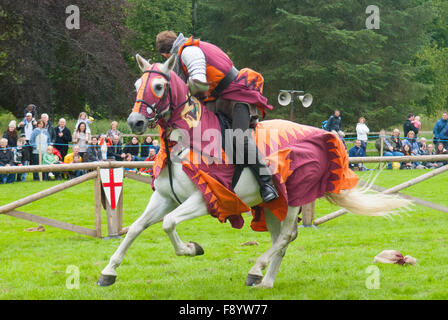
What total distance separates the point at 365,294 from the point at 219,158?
5.99ft

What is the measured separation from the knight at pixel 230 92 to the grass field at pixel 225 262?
1184 millimetres

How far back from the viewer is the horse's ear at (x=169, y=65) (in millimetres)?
5406

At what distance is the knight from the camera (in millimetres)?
5734

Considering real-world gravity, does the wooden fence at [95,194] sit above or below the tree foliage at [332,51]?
below

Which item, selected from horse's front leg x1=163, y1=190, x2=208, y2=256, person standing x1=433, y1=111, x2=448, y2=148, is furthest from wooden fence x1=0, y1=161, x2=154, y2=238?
person standing x1=433, y1=111, x2=448, y2=148

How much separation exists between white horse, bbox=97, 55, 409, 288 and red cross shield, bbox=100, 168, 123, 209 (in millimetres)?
3376

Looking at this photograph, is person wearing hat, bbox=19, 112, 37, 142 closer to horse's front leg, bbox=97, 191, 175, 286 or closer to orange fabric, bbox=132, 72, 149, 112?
horse's front leg, bbox=97, 191, 175, 286

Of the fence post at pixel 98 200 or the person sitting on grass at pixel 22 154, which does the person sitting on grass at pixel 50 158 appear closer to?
the person sitting on grass at pixel 22 154

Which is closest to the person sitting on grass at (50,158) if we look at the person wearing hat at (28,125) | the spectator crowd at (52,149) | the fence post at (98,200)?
the spectator crowd at (52,149)

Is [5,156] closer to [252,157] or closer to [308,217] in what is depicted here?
[308,217]

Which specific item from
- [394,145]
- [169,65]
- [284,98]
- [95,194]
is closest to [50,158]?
[95,194]

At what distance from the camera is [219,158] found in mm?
5738

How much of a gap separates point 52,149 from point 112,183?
7069mm

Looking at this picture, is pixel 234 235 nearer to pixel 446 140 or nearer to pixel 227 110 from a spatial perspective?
pixel 227 110
